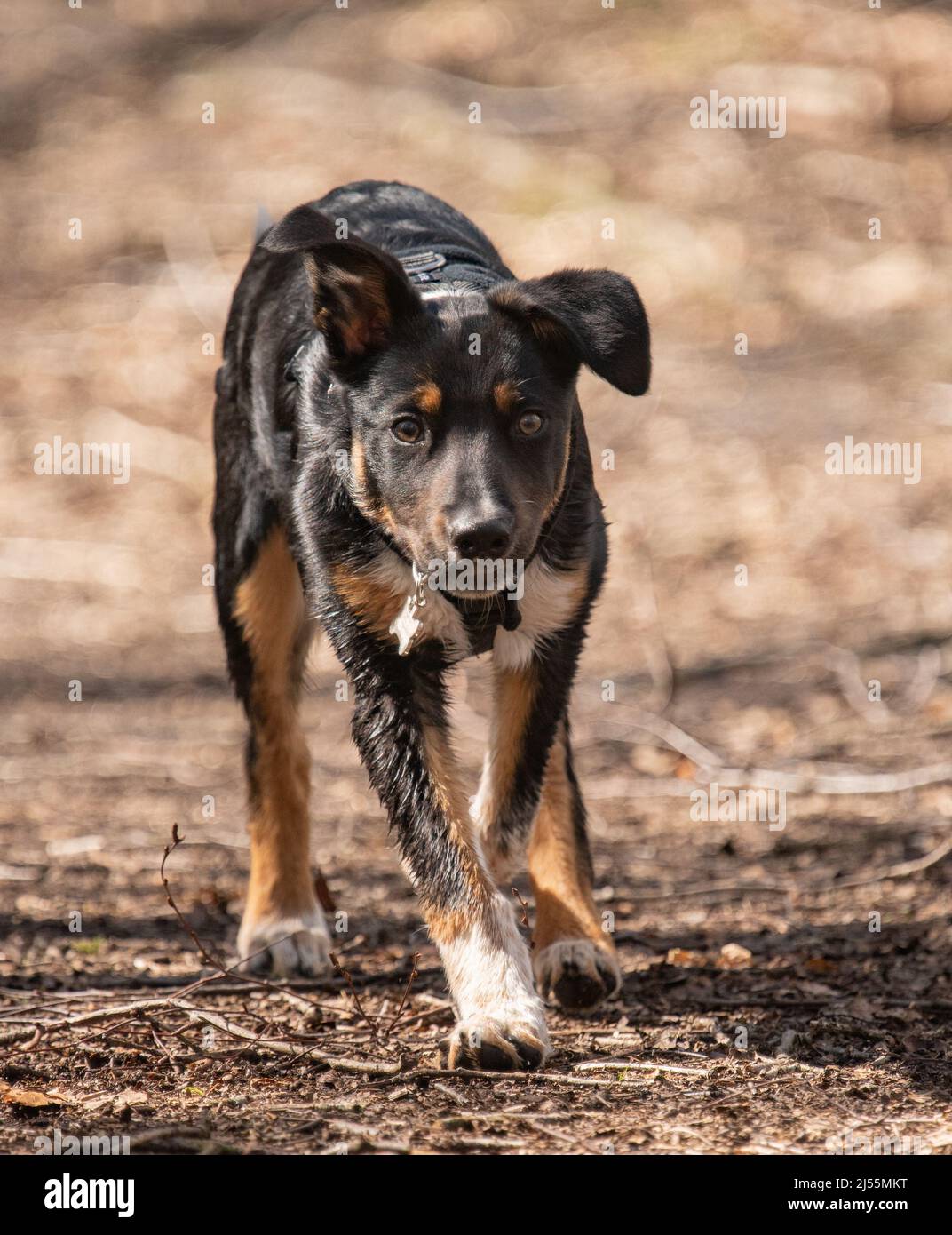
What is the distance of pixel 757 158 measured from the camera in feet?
50.2

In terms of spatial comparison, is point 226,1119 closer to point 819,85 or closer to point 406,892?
point 406,892

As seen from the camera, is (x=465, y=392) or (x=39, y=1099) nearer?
(x=39, y=1099)

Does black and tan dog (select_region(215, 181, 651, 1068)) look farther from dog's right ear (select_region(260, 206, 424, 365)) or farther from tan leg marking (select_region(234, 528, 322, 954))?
tan leg marking (select_region(234, 528, 322, 954))

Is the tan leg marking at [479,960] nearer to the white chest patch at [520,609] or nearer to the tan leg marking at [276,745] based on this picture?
the white chest patch at [520,609]

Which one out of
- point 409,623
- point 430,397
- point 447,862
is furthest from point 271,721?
point 430,397

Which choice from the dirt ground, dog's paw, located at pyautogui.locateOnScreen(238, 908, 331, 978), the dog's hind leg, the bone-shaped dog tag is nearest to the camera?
the dirt ground

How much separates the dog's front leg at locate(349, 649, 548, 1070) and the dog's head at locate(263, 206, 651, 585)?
399mm

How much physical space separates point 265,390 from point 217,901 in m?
2.07

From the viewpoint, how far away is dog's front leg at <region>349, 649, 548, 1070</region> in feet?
12.9

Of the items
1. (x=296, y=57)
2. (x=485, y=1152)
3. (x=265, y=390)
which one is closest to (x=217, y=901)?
(x=265, y=390)

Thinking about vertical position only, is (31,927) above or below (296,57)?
below

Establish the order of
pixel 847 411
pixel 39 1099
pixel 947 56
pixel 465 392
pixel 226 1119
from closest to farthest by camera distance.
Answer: pixel 226 1119 → pixel 39 1099 → pixel 465 392 → pixel 847 411 → pixel 947 56

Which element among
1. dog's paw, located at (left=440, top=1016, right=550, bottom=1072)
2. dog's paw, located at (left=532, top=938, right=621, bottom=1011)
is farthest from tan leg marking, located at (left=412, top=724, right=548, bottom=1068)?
dog's paw, located at (left=532, top=938, right=621, bottom=1011)

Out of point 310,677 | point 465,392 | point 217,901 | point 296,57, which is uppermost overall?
point 296,57
